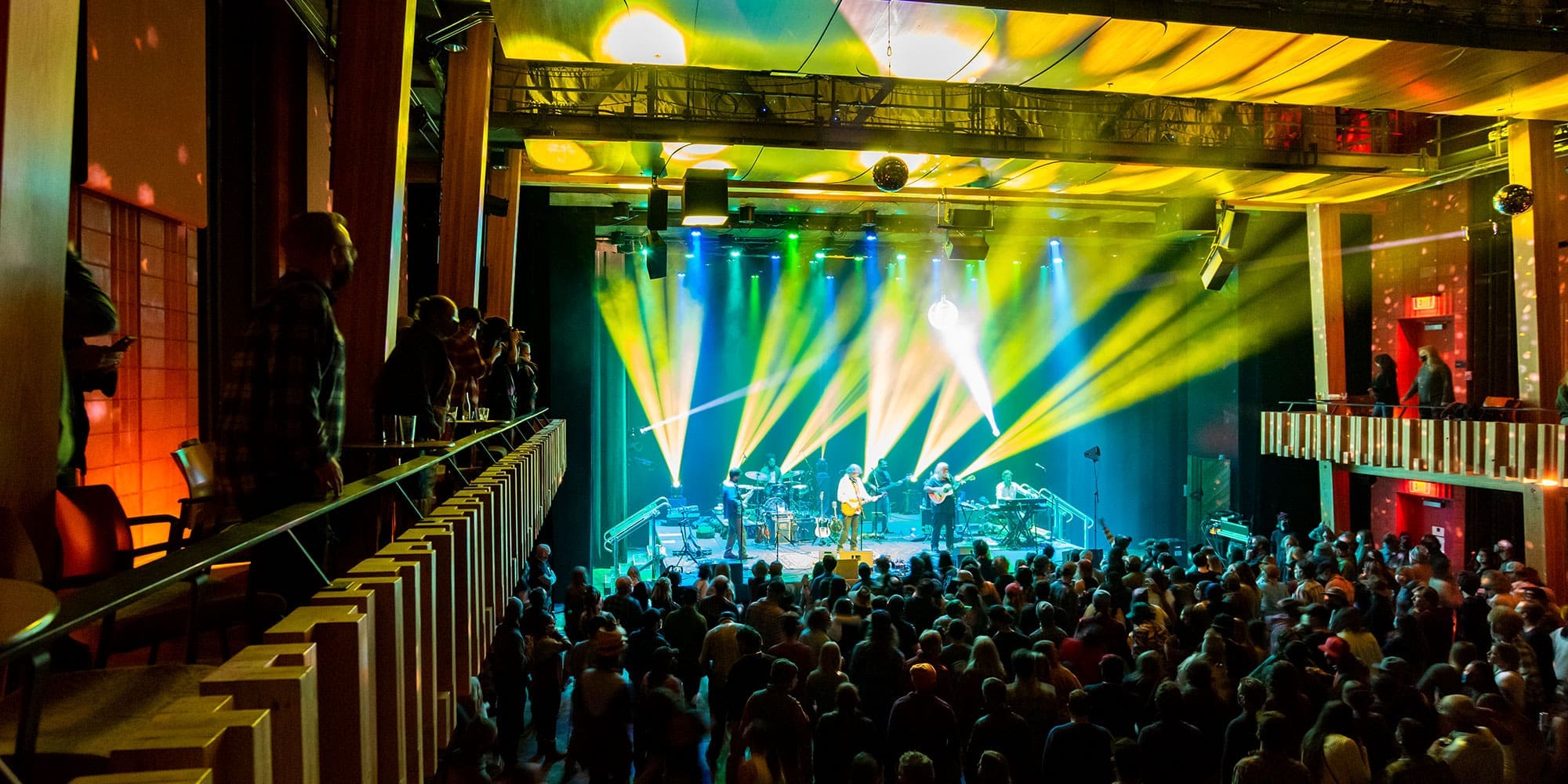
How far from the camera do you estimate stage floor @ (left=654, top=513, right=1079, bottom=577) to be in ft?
44.6

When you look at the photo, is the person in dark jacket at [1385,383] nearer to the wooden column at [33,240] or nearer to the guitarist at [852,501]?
the guitarist at [852,501]

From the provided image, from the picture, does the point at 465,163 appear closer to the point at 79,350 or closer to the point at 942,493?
the point at 79,350

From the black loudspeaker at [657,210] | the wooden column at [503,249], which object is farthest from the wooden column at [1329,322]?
the wooden column at [503,249]

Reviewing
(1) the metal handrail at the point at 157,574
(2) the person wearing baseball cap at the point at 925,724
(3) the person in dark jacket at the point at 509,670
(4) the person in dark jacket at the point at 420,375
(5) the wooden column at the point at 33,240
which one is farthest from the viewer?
(3) the person in dark jacket at the point at 509,670

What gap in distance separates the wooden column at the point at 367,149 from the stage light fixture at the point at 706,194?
4988mm

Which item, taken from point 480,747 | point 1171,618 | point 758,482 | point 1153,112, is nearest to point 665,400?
point 758,482

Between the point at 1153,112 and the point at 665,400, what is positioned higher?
the point at 1153,112

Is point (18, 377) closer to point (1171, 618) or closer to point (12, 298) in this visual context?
point (12, 298)

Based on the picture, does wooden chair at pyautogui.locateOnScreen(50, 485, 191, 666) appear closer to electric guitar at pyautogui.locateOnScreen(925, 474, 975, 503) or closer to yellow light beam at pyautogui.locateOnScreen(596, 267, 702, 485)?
electric guitar at pyautogui.locateOnScreen(925, 474, 975, 503)

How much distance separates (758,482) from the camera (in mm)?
15727

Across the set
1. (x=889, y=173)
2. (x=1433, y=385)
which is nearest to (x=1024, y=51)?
(x=889, y=173)

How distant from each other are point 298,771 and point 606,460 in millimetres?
13351

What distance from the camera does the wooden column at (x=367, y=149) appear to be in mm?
4184

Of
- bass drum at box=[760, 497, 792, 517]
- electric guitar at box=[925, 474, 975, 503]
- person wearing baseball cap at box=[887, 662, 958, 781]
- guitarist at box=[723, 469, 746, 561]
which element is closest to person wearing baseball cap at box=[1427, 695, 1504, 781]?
person wearing baseball cap at box=[887, 662, 958, 781]
